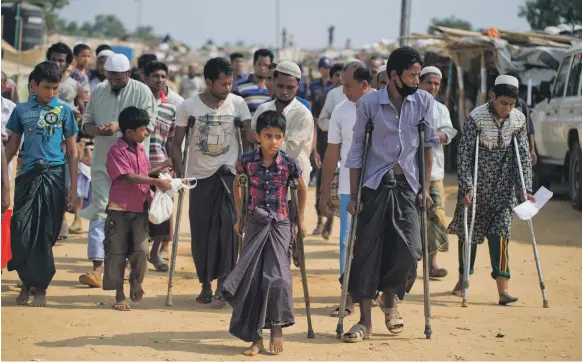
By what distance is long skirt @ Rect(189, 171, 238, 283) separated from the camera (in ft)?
29.4

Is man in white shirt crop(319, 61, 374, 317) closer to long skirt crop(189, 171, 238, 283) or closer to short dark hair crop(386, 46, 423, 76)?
long skirt crop(189, 171, 238, 283)

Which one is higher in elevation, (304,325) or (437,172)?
(437,172)

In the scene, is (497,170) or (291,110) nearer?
(291,110)

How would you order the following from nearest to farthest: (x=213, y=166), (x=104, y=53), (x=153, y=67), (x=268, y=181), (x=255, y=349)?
1. (x=255, y=349)
2. (x=268, y=181)
3. (x=213, y=166)
4. (x=153, y=67)
5. (x=104, y=53)

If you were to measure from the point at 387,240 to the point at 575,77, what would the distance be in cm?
883

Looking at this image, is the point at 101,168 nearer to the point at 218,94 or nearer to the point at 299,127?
the point at 218,94

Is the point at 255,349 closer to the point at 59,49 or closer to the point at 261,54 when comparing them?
the point at 261,54

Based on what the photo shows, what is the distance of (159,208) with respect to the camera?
847 cm

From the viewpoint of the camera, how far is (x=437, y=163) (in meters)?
10.1

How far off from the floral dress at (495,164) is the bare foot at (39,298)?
12.2 ft

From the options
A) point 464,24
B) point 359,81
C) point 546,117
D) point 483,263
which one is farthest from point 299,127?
point 464,24

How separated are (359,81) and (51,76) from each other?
8.29 ft

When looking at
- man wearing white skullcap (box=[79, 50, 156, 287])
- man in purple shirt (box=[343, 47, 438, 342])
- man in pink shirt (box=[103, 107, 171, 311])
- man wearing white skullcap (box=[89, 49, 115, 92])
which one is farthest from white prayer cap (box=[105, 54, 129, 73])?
man in purple shirt (box=[343, 47, 438, 342])

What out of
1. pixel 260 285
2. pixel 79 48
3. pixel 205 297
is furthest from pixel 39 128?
pixel 79 48
